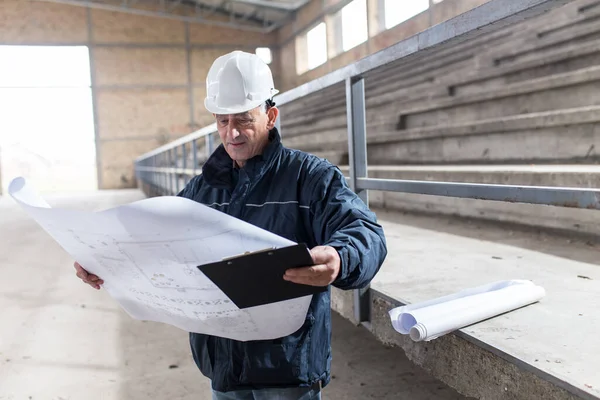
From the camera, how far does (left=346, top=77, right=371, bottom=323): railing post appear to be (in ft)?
5.78

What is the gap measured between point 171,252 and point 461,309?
76 centimetres

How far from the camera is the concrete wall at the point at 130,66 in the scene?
14875 millimetres

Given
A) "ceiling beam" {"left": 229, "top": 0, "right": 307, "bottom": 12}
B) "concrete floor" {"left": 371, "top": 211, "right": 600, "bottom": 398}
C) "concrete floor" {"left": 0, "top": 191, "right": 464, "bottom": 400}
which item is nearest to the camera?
"concrete floor" {"left": 371, "top": 211, "right": 600, "bottom": 398}

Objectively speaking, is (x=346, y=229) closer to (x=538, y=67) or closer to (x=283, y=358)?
(x=283, y=358)

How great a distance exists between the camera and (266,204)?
1165 millimetres

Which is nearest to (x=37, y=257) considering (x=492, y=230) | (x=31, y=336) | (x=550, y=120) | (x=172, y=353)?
(x=31, y=336)

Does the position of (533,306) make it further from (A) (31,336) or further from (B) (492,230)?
(A) (31,336)

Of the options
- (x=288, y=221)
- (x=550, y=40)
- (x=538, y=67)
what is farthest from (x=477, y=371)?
(x=550, y=40)

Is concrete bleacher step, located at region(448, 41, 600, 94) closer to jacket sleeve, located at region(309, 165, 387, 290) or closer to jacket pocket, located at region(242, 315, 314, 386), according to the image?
jacket sleeve, located at region(309, 165, 387, 290)

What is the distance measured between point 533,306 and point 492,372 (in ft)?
1.25

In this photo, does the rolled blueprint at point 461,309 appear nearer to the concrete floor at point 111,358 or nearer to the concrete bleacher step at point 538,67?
the concrete floor at point 111,358

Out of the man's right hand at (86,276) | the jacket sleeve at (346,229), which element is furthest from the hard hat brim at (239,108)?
the man's right hand at (86,276)

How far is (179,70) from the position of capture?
15914 millimetres

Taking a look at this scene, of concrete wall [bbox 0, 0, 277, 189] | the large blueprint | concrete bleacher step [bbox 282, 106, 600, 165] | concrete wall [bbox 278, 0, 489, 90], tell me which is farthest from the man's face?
concrete wall [bbox 0, 0, 277, 189]
